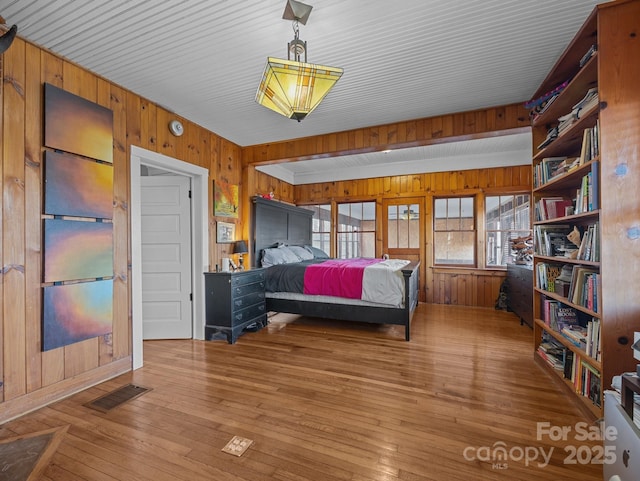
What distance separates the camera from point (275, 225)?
5.05 m

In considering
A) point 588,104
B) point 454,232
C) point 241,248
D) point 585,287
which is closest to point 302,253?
point 241,248

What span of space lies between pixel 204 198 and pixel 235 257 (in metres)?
1.01

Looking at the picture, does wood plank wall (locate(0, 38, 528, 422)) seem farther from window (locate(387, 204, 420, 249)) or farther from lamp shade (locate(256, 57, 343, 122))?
window (locate(387, 204, 420, 249))

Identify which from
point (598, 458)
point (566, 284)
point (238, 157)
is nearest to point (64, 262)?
point (238, 157)

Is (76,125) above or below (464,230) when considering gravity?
above

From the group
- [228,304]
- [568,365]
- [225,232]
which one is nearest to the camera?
[568,365]

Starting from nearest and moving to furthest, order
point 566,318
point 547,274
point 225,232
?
point 566,318 → point 547,274 → point 225,232

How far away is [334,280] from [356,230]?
8.62ft

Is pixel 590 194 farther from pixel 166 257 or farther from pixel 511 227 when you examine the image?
pixel 166 257

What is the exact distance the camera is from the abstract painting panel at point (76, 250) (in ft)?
7.16

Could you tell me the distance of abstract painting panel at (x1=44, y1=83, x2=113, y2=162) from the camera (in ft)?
7.19

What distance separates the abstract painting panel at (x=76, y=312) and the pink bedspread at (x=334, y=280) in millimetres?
2255

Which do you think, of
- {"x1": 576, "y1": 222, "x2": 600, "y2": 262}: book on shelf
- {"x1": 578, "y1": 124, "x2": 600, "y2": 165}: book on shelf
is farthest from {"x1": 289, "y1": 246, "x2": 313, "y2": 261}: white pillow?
{"x1": 578, "y1": 124, "x2": 600, "y2": 165}: book on shelf

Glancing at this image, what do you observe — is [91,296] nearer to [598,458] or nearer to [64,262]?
[64,262]
